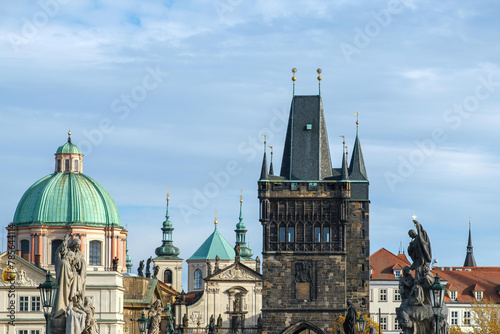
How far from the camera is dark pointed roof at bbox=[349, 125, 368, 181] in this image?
341 ft

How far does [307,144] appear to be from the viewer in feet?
330

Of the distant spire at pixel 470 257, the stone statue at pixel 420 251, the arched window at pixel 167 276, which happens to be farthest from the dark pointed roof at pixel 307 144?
the stone statue at pixel 420 251

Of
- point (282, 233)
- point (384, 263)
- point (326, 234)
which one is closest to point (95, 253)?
point (282, 233)

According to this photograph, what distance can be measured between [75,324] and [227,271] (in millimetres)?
106944

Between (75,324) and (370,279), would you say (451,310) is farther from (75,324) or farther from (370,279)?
(75,324)

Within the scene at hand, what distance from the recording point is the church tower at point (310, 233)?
94.2m

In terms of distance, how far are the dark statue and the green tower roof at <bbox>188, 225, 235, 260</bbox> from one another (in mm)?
143515

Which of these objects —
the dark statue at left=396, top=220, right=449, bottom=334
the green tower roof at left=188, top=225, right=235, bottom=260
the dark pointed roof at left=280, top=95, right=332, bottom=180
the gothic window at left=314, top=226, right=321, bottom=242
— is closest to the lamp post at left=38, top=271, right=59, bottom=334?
the dark statue at left=396, top=220, right=449, bottom=334

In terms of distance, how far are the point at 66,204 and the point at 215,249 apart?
214ft

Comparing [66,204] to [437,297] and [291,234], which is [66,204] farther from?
[437,297]

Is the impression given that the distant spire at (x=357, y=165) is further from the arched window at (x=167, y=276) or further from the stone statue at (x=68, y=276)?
the stone statue at (x=68, y=276)

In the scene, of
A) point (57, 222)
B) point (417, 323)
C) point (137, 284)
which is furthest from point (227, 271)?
point (417, 323)

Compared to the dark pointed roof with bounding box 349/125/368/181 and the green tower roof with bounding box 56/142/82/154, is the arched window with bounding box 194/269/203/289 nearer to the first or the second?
the green tower roof with bounding box 56/142/82/154

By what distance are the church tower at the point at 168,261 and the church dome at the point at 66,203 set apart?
55.3 meters
